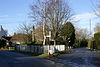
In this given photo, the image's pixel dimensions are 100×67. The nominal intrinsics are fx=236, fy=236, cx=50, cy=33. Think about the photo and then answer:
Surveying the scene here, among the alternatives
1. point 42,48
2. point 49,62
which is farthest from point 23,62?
point 42,48

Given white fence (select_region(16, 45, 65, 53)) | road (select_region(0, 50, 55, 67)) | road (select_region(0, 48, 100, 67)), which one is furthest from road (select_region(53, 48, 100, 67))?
white fence (select_region(16, 45, 65, 53))

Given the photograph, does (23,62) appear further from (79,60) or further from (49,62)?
(79,60)

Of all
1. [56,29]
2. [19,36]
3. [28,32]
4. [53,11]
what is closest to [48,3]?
[53,11]

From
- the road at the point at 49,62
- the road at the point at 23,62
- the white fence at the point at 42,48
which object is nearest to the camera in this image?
the road at the point at 23,62

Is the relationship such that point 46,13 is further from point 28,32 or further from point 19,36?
point 19,36

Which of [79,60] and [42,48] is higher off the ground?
[42,48]

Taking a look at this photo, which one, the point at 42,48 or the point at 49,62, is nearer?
the point at 49,62

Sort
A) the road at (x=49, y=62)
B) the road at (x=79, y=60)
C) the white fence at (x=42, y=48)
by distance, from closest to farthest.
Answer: the road at (x=49, y=62), the road at (x=79, y=60), the white fence at (x=42, y=48)

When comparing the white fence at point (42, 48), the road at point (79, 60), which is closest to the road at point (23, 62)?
the road at point (79, 60)

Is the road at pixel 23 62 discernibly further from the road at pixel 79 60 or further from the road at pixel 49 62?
the road at pixel 79 60

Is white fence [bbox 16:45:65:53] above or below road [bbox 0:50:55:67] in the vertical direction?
above

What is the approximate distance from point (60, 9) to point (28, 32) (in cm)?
4515

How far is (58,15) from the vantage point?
158 ft

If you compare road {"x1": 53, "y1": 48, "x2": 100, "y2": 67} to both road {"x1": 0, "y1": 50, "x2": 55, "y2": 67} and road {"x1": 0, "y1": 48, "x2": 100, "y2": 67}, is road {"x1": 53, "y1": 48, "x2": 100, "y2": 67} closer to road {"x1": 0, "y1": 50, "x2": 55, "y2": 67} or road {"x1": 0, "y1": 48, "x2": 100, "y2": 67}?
road {"x1": 0, "y1": 48, "x2": 100, "y2": 67}
